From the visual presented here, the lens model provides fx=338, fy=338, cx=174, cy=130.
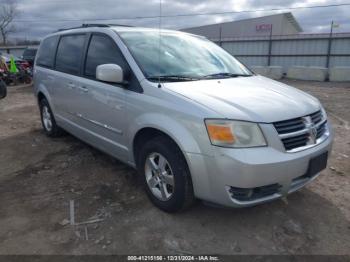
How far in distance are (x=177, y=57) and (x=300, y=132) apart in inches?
62.1

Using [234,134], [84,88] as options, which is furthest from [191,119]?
[84,88]

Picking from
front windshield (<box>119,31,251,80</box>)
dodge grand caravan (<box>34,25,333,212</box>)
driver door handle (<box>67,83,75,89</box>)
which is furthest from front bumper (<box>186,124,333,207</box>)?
driver door handle (<box>67,83,75,89</box>)

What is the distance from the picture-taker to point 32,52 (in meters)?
21.2

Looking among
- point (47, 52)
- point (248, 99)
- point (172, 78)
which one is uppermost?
point (47, 52)

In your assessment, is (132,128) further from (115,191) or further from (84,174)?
(84,174)

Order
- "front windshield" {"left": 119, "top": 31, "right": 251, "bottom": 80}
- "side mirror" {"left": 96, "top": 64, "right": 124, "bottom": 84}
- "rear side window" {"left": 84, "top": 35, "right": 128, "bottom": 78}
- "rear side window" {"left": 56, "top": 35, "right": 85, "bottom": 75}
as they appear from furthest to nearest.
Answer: "rear side window" {"left": 56, "top": 35, "right": 85, "bottom": 75}
"rear side window" {"left": 84, "top": 35, "right": 128, "bottom": 78}
"front windshield" {"left": 119, "top": 31, "right": 251, "bottom": 80}
"side mirror" {"left": 96, "top": 64, "right": 124, "bottom": 84}

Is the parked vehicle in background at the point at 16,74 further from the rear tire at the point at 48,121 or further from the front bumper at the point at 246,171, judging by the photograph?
the front bumper at the point at 246,171

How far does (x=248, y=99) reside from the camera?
9.84ft

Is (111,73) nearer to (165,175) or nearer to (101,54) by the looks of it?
(101,54)

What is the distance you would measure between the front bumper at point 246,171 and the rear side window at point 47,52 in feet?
12.1

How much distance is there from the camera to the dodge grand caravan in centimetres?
269

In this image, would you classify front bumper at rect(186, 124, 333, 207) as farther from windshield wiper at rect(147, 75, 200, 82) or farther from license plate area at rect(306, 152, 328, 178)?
windshield wiper at rect(147, 75, 200, 82)

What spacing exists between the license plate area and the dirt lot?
52cm

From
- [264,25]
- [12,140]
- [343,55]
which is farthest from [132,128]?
[264,25]
